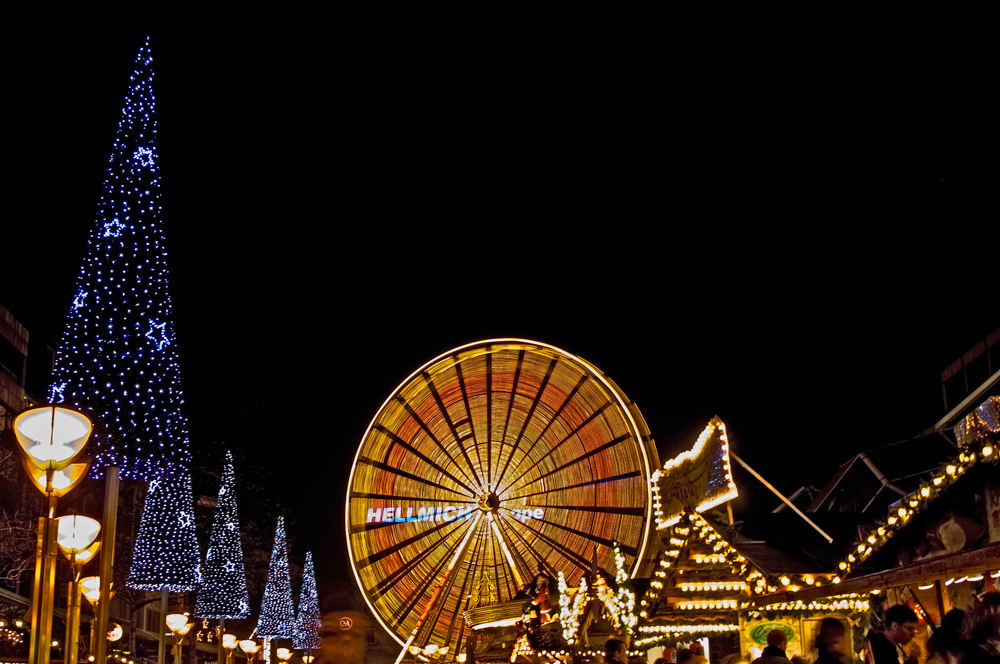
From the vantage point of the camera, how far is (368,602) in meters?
19.4

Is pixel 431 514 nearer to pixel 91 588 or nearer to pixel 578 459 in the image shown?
pixel 578 459

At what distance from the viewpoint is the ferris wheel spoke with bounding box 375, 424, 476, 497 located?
21.0 metres

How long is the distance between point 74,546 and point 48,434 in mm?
3450

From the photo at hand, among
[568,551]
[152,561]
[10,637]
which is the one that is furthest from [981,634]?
[152,561]

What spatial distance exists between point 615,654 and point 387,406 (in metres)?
11.5

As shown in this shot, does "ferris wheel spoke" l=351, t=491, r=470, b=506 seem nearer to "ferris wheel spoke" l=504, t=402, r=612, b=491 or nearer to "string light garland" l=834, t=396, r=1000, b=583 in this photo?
"ferris wheel spoke" l=504, t=402, r=612, b=491

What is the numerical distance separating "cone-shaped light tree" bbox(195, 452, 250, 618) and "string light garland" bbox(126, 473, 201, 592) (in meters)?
6.80

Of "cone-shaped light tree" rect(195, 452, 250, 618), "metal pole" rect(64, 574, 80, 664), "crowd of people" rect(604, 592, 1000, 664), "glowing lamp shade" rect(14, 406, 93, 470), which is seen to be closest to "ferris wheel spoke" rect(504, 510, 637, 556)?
"metal pole" rect(64, 574, 80, 664)

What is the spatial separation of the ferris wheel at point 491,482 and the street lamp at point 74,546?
7160mm

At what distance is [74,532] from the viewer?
12453mm

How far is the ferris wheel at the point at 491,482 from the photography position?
20.8 m

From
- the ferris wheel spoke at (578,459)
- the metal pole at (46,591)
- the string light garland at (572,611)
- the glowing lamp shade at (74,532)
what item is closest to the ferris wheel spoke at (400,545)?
the ferris wheel spoke at (578,459)

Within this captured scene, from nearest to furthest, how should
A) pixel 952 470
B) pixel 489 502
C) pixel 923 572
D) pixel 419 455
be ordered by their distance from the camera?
pixel 952 470 < pixel 923 572 < pixel 419 455 < pixel 489 502

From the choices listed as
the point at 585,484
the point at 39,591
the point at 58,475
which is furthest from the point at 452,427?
the point at 58,475
